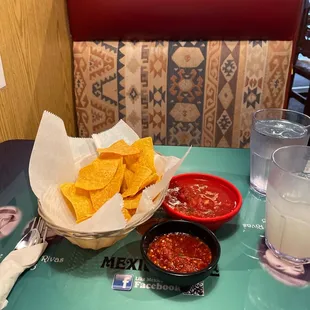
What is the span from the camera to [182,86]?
1630 millimetres

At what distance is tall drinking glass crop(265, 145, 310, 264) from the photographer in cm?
75

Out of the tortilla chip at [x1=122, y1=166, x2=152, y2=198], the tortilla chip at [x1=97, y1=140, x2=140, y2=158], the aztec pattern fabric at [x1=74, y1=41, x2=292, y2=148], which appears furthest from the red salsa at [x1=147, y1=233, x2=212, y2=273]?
the aztec pattern fabric at [x1=74, y1=41, x2=292, y2=148]

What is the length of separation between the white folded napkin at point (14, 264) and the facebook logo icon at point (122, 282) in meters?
0.17

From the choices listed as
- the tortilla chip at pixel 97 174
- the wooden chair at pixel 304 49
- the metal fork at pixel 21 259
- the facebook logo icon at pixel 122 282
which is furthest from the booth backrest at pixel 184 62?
the wooden chair at pixel 304 49

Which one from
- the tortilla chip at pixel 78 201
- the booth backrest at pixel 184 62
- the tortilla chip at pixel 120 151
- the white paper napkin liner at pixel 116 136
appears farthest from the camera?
the booth backrest at pixel 184 62

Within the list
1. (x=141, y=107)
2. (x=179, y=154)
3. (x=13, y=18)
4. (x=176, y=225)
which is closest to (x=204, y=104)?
(x=141, y=107)

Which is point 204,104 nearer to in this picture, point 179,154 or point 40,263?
point 179,154

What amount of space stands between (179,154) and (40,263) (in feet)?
1.86

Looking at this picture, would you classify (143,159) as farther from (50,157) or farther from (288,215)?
(288,215)

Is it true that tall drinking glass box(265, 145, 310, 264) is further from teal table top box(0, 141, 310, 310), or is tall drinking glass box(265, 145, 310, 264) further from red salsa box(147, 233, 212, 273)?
red salsa box(147, 233, 212, 273)

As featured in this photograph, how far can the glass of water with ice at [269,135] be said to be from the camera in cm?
98

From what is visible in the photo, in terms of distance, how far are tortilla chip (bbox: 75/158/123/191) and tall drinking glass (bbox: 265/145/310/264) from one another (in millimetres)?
360

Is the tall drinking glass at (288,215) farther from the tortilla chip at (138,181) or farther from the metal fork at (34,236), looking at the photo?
the metal fork at (34,236)

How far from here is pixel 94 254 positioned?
805mm
